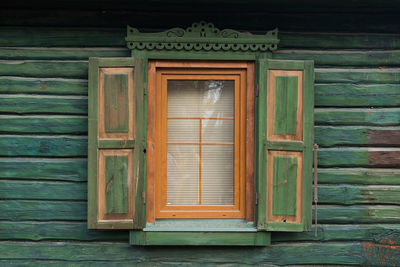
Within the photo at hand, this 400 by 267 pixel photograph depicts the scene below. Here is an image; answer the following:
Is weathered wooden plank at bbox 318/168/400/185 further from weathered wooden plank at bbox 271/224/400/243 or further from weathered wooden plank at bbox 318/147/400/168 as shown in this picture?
weathered wooden plank at bbox 271/224/400/243

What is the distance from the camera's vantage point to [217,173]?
331 cm

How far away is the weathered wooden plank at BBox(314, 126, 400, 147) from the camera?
3217 millimetres

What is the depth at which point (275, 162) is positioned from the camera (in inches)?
122

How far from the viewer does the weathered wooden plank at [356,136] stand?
10.6ft

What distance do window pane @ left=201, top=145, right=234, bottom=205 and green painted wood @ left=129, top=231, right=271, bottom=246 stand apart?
0.30 m

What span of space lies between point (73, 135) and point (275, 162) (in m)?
1.72

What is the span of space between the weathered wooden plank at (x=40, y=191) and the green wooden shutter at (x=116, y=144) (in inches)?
8.5

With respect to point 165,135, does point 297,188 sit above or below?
below

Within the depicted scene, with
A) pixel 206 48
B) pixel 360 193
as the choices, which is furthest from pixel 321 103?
pixel 206 48

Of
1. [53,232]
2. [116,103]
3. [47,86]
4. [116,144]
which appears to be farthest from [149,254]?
[47,86]

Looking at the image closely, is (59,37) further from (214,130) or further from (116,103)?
(214,130)

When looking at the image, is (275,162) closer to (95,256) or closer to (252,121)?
(252,121)

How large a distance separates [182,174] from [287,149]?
926 mm

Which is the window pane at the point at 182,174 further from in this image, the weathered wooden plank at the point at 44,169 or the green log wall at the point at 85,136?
the weathered wooden plank at the point at 44,169
